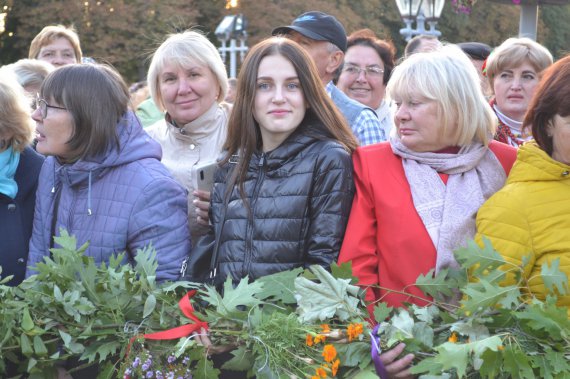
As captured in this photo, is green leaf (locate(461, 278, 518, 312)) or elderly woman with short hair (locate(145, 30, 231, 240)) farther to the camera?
elderly woman with short hair (locate(145, 30, 231, 240))

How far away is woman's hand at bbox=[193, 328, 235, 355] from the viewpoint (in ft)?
11.9

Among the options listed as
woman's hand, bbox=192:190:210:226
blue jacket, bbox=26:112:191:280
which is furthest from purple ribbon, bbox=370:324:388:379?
woman's hand, bbox=192:190:210:226

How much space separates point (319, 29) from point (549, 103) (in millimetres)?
2303

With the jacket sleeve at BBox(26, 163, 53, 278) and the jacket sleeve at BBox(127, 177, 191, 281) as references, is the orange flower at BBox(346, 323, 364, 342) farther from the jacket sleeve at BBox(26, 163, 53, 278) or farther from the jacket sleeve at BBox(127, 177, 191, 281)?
the jacket sleeve at BBox(26, 163, 53, 278)

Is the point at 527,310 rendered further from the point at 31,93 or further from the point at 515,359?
the point at 31,93

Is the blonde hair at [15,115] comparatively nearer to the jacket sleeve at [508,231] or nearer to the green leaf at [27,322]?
the green leaf at [27,322]

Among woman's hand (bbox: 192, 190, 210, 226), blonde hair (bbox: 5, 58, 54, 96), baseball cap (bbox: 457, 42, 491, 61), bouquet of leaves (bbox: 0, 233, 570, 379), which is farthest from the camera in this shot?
baseball cap (bbox: 457, 42, 491, 61)

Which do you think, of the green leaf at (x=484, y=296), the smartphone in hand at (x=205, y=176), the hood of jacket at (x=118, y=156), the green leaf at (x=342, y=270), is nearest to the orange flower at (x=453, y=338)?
the green leaf at (x=484, y=296)

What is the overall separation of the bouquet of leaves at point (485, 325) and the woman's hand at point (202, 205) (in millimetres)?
1377

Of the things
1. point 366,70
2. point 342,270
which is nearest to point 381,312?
point 342,270

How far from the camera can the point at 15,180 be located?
16.0 ft

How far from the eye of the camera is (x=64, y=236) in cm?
395

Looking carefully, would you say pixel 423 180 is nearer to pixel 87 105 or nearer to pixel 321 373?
pixel 321 373

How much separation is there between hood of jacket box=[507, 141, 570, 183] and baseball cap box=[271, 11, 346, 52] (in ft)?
7.23
